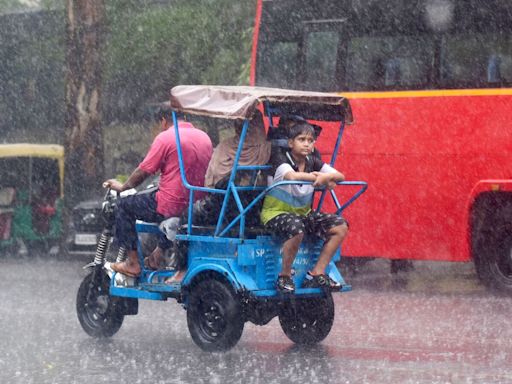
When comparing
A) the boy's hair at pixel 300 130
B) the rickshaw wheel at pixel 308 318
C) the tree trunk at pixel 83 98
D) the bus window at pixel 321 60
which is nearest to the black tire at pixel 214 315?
the rickshaw wheel at pixel 308 318

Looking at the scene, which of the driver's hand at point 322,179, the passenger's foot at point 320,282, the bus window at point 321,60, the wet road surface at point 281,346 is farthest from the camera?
the bus window at point 321,60

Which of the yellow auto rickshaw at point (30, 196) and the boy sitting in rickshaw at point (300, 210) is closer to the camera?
the boy sitting in rickshaw at point (300, 210)

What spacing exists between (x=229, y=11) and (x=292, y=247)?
759 inches

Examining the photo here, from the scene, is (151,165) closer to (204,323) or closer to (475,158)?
(204,323)

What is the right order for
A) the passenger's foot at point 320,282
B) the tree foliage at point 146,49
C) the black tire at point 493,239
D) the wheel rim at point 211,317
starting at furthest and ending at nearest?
the tree foliage at point 146,49 < the black tire at point 493,239 < the passenger's foot at point 320,282 < the wheel rim at point 211,317

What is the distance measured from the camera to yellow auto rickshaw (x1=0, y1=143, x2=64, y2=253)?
2133 cm

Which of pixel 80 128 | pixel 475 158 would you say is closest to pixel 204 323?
pixel 475 158

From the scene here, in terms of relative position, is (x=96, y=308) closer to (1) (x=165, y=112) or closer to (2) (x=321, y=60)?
(1) (x=165, y=112)

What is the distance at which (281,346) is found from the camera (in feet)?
33.4

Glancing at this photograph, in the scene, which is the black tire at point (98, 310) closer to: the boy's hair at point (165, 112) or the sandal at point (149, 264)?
the sandal at point (149, 264)

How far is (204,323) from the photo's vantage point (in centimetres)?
972

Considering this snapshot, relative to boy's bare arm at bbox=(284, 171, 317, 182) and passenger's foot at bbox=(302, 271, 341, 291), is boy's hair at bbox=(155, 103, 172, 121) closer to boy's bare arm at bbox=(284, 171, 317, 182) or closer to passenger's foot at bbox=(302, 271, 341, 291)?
boy's bare arm at bbox=(284, 171, 317, 182)

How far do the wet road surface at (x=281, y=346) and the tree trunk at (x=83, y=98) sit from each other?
23.2 ft

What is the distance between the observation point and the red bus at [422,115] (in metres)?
14.5
